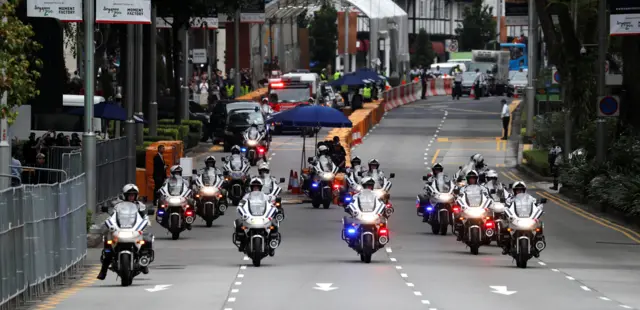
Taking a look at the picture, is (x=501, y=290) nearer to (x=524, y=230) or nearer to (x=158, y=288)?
(x=524, y=230)

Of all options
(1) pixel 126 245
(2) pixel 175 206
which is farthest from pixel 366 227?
(2) pixel 175 206

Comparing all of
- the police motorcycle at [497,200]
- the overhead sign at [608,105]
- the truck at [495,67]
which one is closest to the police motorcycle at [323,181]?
the police motorcycle at [497,200]

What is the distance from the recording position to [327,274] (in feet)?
88.1

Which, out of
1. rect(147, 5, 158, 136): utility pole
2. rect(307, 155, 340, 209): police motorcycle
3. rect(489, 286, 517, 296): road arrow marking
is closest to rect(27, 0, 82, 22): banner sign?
rect(489, 286, 517, 296): road arrow marking

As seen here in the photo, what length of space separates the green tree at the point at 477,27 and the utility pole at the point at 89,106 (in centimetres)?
12017

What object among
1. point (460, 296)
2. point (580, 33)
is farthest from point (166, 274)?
point (580, 33)

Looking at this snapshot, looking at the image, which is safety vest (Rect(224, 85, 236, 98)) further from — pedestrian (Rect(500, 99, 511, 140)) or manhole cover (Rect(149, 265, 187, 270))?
manhole cover (Rect(149, 265, 187, 270))

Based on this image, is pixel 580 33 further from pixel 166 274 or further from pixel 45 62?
pixel 166 274

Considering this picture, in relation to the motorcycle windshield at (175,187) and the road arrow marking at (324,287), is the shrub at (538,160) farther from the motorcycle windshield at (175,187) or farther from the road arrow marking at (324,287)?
the road arrow marking at (324,287)

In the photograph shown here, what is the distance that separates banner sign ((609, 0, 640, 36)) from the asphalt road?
16.4 ft

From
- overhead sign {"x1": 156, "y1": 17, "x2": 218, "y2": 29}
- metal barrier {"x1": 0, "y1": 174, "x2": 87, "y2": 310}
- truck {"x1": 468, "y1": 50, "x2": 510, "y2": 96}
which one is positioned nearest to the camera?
metal barrier {"x1": 0, "y1": 174, "x2": 87, "y2": 310}

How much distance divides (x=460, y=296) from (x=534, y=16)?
44407 mm

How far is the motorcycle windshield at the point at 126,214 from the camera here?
81.6 ft

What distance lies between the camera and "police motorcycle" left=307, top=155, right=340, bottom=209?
4197 centimetres
